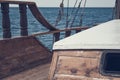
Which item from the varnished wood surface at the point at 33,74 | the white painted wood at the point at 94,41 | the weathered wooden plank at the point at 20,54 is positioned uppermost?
the white painted wood at the point at 94,41

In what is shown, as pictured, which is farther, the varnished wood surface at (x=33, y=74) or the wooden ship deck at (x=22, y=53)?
the wooden ship deck at (x=22, y=53)

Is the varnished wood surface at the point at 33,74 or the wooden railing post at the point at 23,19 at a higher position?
the wooden railing post at the point at 23,19

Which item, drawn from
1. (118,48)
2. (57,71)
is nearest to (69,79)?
(57,71)

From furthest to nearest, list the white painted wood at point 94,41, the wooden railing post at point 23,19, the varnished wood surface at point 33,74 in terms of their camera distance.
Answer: the wooden railing post at point 23,19 → the varnished wood surface at point 33,74 → the white painted wood at point 94,41

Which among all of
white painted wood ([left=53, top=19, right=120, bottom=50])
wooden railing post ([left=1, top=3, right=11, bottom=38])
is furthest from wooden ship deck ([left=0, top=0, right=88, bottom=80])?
white painted wood ([left=53, top=19, right=120, bottom=50])

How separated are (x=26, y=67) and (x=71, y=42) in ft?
13.2

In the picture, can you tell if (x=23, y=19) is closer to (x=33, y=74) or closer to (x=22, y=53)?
(x=22, y=53)

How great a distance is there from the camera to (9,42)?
772 cm

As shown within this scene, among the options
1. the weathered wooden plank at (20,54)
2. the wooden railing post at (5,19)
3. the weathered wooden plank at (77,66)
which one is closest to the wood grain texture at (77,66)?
the weathered wooden plank at (77,66)

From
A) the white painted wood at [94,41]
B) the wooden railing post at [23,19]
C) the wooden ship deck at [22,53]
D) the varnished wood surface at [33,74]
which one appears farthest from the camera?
the wooden railing post at [23,19]

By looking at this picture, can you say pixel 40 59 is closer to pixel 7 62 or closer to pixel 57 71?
pixel 7 62

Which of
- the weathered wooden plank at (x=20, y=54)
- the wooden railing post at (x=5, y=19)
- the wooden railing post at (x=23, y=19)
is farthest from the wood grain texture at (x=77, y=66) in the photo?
the wooden railing post at (x=23, y=19)

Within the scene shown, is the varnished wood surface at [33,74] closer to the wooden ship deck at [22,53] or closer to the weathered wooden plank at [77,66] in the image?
the wooden ship deck at [22,53]

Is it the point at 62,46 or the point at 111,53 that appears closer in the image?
the point at 111,53
